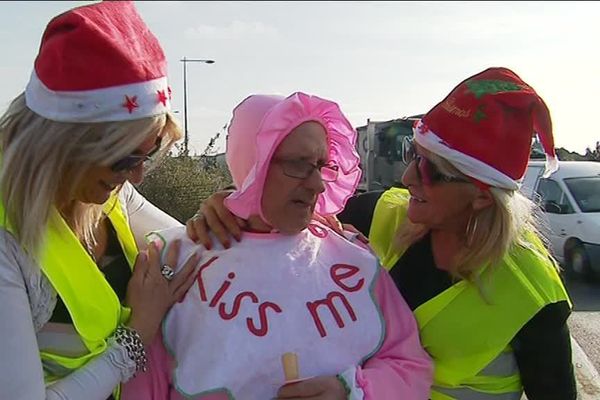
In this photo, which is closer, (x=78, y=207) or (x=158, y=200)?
(x=78, y=207)

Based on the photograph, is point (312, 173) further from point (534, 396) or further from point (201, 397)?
point (534, 396)

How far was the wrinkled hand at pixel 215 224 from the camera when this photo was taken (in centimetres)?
210

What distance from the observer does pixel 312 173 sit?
6.59 feet

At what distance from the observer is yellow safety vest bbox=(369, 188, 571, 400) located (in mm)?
2021

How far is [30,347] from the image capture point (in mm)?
1631

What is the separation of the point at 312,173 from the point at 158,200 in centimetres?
803

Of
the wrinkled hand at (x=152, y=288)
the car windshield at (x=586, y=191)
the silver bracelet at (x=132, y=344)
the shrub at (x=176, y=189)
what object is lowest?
the shrub at (x=176, y=189)

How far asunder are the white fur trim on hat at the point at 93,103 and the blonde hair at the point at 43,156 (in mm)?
19

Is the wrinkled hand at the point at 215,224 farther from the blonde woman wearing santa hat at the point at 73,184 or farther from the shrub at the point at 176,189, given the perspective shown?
the shrub at the point at 176,189

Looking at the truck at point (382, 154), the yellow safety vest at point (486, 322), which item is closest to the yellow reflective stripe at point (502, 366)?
the yellow safety vest at point (486, 322)

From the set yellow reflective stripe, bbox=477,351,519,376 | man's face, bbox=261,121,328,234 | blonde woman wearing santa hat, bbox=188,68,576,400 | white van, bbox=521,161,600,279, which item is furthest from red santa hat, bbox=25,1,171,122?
A: white van, bbox=521,161,600,279

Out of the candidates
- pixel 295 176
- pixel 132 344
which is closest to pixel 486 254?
pixel 295 176

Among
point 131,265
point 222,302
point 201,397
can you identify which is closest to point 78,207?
point 131,265

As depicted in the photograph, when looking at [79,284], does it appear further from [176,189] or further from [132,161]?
[176,189]
